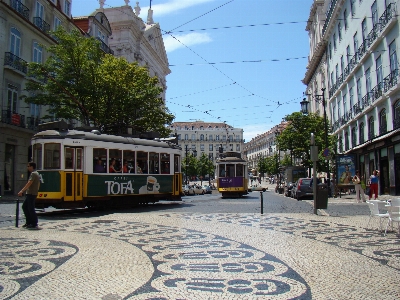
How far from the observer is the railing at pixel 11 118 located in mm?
29250

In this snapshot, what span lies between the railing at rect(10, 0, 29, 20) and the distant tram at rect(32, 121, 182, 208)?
690 inches

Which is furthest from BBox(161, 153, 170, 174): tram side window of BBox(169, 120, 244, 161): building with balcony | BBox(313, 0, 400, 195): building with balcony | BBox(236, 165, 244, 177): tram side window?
BBox(169, 120, 244, 161): building with balcony

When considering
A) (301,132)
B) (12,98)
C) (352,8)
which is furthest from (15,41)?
(301,132)

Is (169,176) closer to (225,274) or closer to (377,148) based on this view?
(225,274)

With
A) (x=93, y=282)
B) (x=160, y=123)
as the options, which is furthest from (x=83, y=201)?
(x=160, y=123)

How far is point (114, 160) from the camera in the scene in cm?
1736

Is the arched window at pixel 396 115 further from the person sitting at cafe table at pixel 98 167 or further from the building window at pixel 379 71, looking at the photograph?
the person sitting at cafe table at pixel 98 167

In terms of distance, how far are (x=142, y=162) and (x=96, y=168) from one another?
8.98ft

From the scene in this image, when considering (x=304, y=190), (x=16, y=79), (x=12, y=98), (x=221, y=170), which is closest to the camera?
(x=304, y=190)

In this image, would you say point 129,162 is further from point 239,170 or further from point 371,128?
point 371,128

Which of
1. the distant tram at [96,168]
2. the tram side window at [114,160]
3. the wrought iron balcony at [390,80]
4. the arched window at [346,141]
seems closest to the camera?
the distant tram at [96,168]

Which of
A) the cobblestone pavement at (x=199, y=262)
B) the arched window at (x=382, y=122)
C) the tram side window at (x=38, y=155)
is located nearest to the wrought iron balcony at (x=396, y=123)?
the arched window at (x=382, y=122)

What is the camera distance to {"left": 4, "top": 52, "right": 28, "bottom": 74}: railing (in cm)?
2936

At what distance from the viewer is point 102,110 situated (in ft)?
98.6
